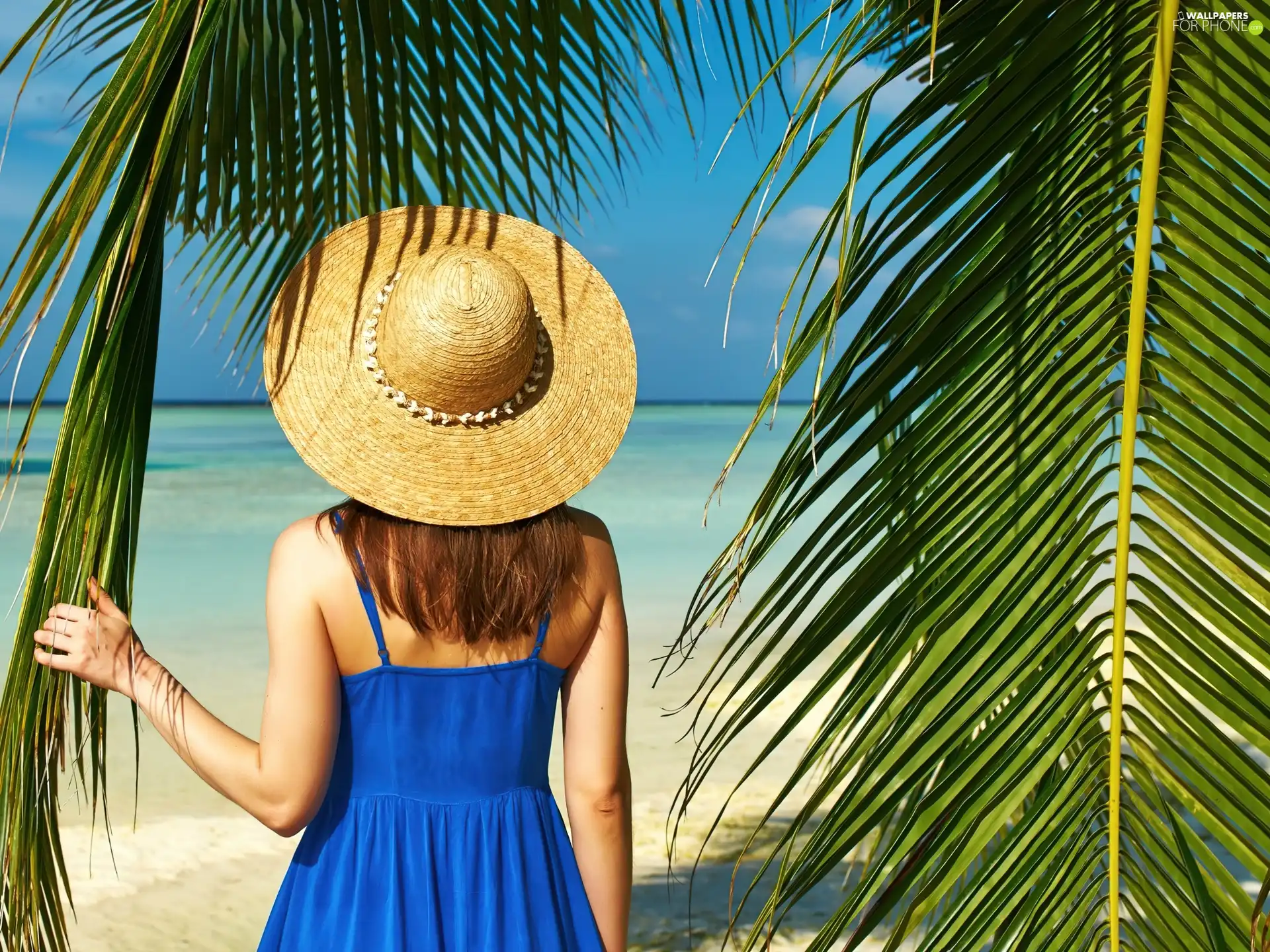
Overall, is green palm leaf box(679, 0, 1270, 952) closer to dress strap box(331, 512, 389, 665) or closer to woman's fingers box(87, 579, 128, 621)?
dress strap box(331, 512, 389, 665)

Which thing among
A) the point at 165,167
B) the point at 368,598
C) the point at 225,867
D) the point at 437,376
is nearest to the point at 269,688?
the point at 368,598

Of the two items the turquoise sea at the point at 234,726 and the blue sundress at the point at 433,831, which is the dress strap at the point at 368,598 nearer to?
the blue sundress at the point at 433,831

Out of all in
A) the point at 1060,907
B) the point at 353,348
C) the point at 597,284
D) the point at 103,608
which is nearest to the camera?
the point at 1060,907

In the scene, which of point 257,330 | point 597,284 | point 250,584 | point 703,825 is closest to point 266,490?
point 250,584

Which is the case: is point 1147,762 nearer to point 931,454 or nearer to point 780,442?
point 931,454

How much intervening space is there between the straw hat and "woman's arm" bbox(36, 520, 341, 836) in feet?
0.45

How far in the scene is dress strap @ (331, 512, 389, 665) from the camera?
135cm

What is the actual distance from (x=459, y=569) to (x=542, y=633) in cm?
15

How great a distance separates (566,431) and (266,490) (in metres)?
21.3

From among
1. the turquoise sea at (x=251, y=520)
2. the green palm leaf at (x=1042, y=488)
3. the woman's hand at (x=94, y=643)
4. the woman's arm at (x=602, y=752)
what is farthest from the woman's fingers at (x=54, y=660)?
the turquoise sea at (x=251, y=520)

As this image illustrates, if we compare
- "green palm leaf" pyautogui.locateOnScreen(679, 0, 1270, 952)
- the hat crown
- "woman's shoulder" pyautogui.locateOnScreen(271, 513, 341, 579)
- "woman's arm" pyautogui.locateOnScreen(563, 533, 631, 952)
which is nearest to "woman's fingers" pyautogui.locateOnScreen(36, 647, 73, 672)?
"woman's shoulder" pyautogui.locateOnScreen(271, 513, 341, 579)

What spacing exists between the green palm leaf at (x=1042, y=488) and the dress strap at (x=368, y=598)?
45cm

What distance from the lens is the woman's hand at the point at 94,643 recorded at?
4.29ft

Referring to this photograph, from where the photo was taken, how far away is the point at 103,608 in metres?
1.33
